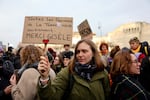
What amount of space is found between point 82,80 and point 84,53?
363mm

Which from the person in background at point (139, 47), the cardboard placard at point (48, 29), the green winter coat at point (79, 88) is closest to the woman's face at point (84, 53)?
the green winter coat at point (79, 88)

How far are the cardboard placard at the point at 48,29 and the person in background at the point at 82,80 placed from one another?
0.94m

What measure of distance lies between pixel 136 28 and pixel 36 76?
932 inches

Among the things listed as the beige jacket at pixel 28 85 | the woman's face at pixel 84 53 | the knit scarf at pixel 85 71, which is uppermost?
the woman's face at pixel 84 53

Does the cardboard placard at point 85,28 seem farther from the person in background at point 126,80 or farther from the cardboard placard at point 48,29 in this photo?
the person in background at point 126,80

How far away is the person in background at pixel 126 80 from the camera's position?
3191mm

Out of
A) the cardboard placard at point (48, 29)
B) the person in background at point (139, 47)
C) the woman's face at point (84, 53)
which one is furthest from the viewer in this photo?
the person in background at point (139, 47)

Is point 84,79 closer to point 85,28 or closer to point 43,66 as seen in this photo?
point 43,66

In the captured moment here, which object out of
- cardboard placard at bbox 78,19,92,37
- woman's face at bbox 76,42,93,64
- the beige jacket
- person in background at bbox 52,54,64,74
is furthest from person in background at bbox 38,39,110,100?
person in background at bbox 52,54,64,74

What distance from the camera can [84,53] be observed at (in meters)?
3.51

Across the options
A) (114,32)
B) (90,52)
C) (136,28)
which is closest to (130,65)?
(90,52)

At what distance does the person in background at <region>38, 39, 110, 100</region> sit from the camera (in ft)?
10.3

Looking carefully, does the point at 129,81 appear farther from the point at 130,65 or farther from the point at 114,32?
the point at 114,32

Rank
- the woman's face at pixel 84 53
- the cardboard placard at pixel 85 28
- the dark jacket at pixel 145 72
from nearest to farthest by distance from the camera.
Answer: the woman's face at pixel 84 53, the dark jacket at pixel 145 72, the cardboard placard at pixel 85 28
